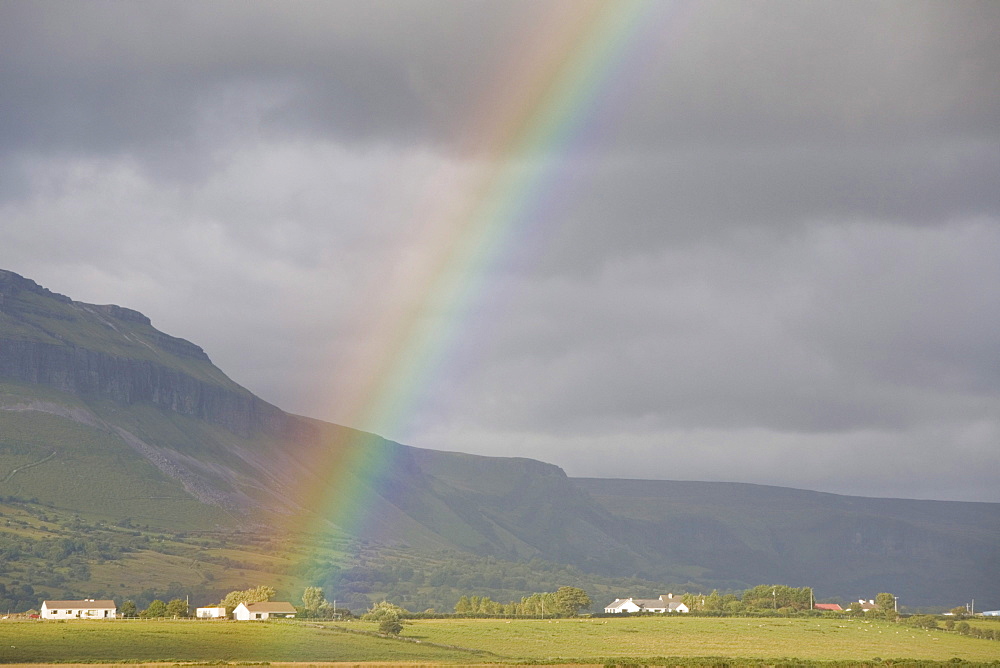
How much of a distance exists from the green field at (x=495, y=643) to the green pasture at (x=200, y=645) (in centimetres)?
12

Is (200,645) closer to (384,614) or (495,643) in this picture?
(495,643)

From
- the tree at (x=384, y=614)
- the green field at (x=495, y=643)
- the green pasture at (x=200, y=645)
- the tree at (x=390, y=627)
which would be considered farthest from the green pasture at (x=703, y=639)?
the green pasture at (x=200, y=645)

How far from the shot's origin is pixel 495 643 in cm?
14675

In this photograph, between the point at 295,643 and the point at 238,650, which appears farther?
the point at 295,643

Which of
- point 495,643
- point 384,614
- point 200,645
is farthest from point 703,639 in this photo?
point 200,645

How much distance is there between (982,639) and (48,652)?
437 ft

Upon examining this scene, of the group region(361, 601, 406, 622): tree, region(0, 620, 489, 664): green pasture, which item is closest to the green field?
region(0, 620, 489, 664): green pasture

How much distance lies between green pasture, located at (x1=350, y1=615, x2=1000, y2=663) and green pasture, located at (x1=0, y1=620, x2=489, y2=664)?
1055 cm

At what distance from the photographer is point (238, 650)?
128m

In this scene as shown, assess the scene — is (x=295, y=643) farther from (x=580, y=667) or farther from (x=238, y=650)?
(x=580, y=667)

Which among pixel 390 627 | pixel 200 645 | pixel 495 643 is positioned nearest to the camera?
pixel 200 645

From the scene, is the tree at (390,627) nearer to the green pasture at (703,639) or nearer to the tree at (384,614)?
the green pasture at (703,639)

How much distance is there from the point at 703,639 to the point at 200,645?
6445 centimetres

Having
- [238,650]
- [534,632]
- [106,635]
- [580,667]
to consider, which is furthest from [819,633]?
[106,635]
